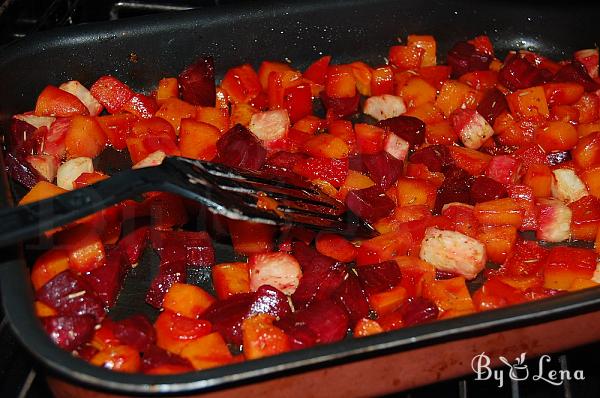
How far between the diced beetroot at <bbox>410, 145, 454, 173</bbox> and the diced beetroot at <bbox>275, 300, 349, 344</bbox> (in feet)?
3.00

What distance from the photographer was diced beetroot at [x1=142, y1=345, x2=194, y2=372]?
92.5 inches

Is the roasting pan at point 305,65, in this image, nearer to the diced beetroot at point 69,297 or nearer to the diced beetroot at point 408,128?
the diced beetroot at point 69,297

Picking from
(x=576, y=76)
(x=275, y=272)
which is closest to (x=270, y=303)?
(x=275, y=272)

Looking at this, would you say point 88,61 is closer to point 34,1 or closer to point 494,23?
point 34,1

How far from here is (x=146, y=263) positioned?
2.86 m

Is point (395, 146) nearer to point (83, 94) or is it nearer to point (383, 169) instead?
point (383, 169)

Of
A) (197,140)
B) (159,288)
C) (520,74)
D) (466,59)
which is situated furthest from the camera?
(466,59)

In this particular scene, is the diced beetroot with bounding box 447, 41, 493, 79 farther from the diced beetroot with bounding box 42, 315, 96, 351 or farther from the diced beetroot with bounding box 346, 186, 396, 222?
the diced beetroot with bounding box 42, 315, 96, 351

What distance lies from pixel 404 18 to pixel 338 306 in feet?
5.83

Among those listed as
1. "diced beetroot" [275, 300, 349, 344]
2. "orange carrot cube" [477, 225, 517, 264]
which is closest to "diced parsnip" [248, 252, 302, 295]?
"diced beetroot" [275, 300, 349, 344]

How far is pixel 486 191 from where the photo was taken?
9.97 feet

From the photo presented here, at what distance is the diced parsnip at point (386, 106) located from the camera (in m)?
3.46

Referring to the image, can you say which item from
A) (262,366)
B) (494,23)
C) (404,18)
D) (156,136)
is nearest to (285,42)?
(404,18)

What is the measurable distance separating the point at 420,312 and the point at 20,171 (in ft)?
5.50
